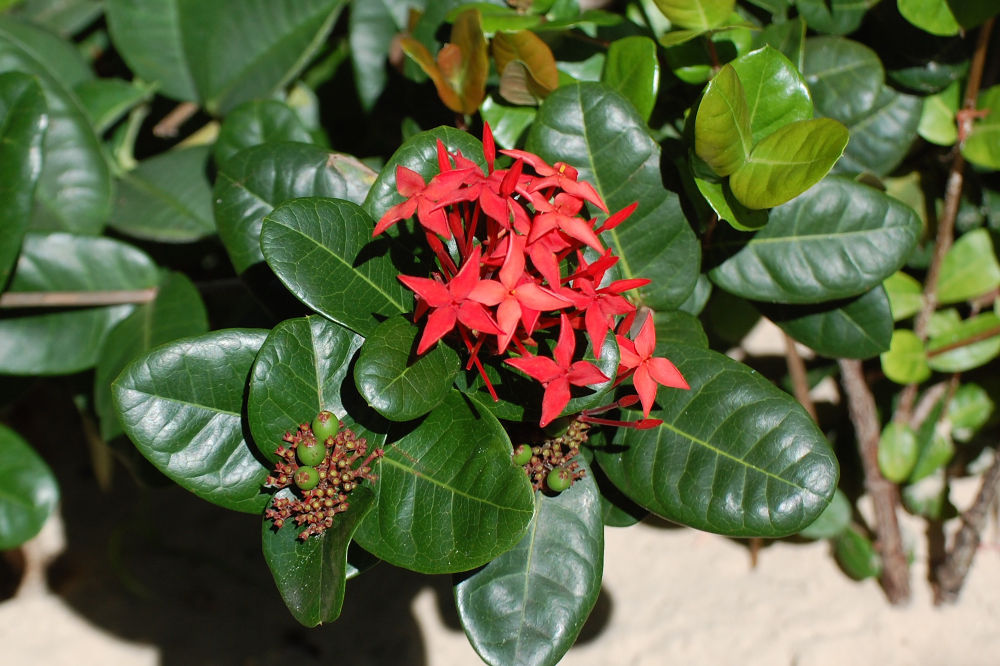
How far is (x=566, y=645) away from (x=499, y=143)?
35.0 inches

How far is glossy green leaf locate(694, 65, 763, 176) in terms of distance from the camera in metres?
1.17

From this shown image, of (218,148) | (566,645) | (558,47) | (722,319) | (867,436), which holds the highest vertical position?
(558,47)

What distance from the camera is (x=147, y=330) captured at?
5.57 ft

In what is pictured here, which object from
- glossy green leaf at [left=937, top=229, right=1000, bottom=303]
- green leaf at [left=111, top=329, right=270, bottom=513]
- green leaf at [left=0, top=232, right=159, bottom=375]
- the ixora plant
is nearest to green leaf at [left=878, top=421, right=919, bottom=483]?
the ixora plant

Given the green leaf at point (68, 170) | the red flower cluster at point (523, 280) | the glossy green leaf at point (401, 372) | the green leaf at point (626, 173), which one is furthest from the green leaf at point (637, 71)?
the green leaf at point (68, 170)

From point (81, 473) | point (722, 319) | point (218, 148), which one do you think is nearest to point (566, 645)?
point (722, 319)

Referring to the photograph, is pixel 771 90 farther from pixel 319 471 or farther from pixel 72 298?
pixel 72 298

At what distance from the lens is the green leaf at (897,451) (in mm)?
2104

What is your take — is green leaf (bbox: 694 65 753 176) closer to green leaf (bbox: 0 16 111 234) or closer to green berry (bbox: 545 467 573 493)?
green berry (bbox: 545 467 573 493)

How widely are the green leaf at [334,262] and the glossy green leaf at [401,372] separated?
2.6 inches

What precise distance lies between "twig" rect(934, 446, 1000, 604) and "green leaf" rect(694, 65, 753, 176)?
4.44ft

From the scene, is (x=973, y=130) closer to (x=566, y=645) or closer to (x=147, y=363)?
(x=566, y=645)

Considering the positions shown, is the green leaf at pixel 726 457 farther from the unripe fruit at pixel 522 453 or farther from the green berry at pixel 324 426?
the green berry at pixel 324 426

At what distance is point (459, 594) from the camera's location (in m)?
1.29
